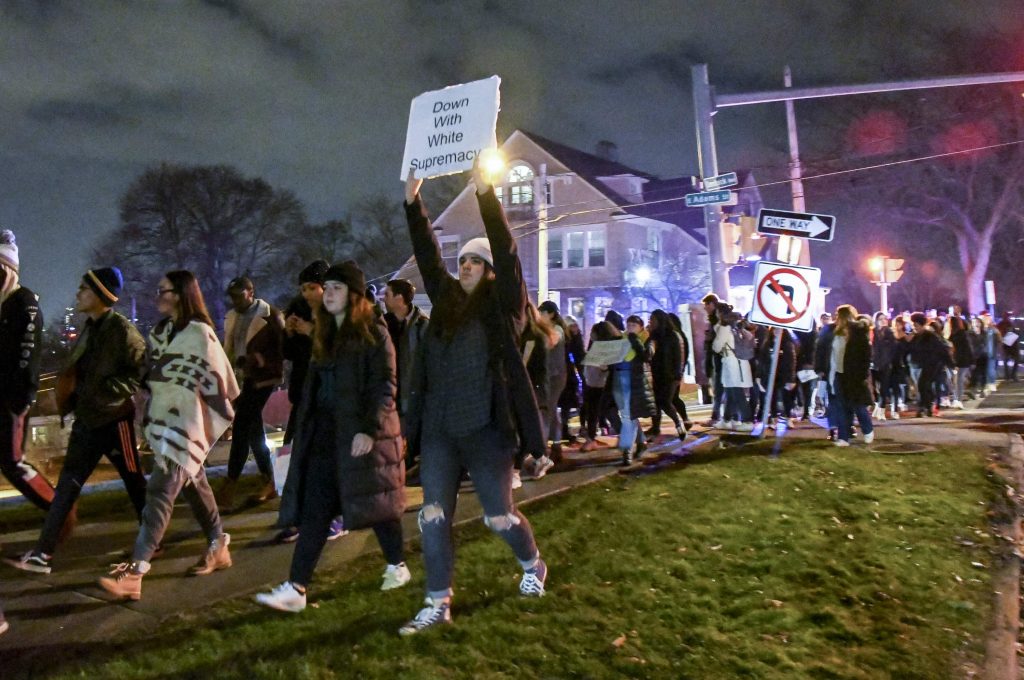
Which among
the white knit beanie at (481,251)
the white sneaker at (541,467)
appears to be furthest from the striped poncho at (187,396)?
the white sneaker at (541,467)

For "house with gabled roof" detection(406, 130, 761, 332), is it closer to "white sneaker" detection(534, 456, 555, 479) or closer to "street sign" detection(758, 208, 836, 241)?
"street sign" detection(758, 208, 836, 241)

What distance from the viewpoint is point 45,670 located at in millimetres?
3908

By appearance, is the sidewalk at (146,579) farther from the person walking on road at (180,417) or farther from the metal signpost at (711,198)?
the metal signpost at (711,198)

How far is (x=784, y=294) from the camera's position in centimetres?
1031

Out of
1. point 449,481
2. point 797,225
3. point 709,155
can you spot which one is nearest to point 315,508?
point 449,481

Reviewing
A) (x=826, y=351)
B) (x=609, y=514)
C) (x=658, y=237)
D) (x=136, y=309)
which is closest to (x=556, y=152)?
(x=658, y=237)

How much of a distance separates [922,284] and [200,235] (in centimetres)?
5454

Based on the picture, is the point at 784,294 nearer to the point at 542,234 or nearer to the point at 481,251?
the point at 481,251

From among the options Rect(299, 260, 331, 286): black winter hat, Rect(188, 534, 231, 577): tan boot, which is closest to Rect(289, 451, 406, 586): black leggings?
Rect(188, 534, 231, 577): tan boot

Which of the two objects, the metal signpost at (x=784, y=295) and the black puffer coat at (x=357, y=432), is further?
the metal signpost at (x=784, y=295)

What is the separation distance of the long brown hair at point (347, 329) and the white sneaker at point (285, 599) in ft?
4.02

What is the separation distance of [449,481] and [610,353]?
16.0 ft

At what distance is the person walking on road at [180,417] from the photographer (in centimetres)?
486

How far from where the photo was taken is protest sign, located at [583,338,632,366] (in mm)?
8914
